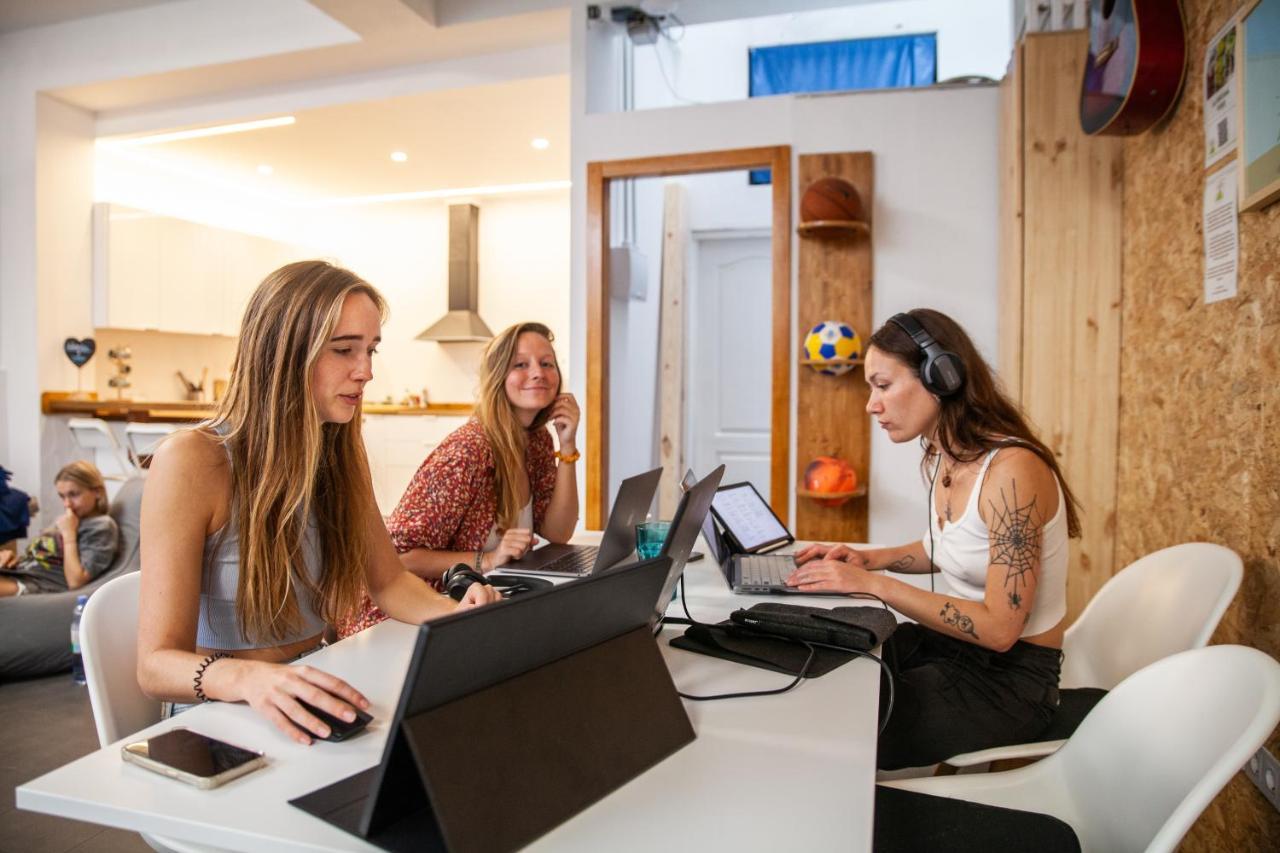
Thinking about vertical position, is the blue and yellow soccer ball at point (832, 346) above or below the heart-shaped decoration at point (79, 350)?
below

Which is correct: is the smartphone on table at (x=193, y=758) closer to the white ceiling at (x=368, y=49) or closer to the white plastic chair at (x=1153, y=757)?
the white plastic chair at (x=1153, y=757)

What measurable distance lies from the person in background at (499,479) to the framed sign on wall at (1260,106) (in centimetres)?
166

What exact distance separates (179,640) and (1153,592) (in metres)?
1.76

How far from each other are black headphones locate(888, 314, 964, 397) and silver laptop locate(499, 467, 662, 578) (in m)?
0.58

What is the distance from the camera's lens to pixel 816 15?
17.6 feet

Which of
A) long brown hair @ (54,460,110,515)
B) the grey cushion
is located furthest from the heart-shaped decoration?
the grey cushion

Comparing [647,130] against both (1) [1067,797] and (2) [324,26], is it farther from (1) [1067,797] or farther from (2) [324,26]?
(1) [1067,797]

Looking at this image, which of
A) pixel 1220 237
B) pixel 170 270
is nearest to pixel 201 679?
pixel 1220 237

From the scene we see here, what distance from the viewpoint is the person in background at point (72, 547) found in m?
3.60

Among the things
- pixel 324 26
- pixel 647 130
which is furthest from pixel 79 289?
pixel 647 130

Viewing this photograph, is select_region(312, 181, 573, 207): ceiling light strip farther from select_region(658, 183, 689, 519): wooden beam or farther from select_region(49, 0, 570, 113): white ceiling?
select_region(49, 0, 570, 113): white ceiling

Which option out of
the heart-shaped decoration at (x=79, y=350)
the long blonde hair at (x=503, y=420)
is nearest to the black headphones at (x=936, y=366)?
the long blonde hair at (x=503, y=420)

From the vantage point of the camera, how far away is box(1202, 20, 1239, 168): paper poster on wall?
1.88 m

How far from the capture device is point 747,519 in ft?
6.81
